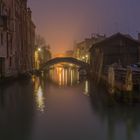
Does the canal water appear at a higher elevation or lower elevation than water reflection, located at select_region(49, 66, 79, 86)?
lower

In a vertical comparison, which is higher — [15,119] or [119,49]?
[119,49]

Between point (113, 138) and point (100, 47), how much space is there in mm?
31514

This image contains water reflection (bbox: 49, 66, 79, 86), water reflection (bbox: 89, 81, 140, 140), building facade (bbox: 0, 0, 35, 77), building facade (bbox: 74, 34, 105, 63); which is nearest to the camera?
water reflection (bbox: 89, 81, 140, 140)

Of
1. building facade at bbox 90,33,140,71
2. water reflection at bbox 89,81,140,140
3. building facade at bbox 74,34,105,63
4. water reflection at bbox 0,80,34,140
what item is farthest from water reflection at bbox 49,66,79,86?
water reflection at bbox 89,81,140,140

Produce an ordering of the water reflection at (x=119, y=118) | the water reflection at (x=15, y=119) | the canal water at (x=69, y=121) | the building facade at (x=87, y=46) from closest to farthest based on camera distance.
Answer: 1. the canal water at (x=69, y=121)
2. the water reflection at (x=15, y=119)
3. the water reflection at (x=119, y=118)
4. the building facade at (x=87, y=46)

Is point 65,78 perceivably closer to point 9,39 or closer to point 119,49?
point 9,39

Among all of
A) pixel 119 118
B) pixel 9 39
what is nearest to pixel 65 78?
pixel 9 39

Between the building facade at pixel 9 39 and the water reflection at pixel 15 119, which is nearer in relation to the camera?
the water reflection at pixel 15 119

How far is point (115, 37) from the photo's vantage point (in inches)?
1682

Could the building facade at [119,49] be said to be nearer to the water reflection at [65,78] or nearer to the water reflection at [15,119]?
the water reflection at [65,78]

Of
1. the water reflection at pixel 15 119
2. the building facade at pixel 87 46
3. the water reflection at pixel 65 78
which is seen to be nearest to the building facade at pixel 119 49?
the water reflection at pixel 65 78

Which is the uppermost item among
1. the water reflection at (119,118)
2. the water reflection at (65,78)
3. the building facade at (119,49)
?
the building facade at (119,49)

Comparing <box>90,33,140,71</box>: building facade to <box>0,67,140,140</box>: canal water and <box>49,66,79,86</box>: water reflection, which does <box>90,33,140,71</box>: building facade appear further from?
<box>0,67,140,140</box>: canal water

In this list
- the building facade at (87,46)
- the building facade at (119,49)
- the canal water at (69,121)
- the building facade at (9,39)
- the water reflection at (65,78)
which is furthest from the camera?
the building facade at (87,46)
